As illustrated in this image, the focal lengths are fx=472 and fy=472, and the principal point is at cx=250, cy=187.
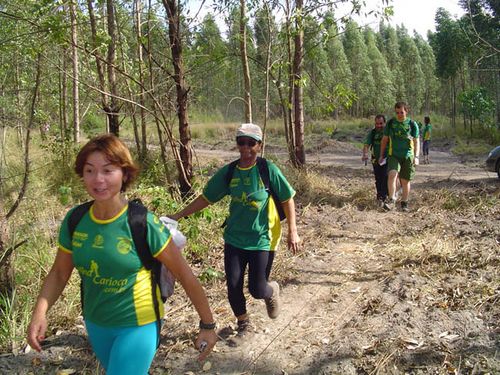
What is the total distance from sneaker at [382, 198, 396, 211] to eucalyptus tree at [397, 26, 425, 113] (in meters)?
48.0

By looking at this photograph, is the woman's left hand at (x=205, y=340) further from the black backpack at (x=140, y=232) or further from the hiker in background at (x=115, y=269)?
the black backpack at (x=140, y=232)

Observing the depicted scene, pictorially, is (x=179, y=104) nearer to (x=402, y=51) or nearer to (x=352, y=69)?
(x=352, y=69)

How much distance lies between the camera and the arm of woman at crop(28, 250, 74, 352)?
2139mm

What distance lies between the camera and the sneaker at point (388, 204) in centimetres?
802

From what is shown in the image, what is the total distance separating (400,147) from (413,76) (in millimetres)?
49753

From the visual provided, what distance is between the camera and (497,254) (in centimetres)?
521

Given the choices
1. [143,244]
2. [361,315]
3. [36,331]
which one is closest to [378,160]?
[361,315]

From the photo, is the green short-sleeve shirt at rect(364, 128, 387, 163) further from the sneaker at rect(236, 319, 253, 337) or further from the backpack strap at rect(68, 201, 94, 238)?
the backpack strap at rect(68, 201, 94, 238)

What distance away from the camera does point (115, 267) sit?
211cm

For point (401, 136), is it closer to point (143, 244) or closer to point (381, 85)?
point (143, 244)

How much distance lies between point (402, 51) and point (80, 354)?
59667 mm

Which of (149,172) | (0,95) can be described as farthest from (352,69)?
(0,95)

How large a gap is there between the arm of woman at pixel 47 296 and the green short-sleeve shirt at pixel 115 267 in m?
0.11

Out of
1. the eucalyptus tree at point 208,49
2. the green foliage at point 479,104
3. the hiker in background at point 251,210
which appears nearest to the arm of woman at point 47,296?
the hiker in background at point 251,210
